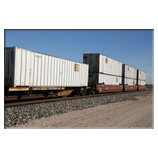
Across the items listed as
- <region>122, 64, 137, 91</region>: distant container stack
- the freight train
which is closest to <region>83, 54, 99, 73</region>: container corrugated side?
the freight train

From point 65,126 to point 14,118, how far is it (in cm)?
290

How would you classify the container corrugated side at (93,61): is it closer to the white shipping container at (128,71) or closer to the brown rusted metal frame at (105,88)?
the brown rusted metal frame at (105,88)

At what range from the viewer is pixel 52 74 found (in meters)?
13.3

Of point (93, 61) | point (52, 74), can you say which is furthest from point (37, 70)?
point (93, 61)

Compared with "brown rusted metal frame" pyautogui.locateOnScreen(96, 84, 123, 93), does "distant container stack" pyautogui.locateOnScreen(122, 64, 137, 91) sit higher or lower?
higher

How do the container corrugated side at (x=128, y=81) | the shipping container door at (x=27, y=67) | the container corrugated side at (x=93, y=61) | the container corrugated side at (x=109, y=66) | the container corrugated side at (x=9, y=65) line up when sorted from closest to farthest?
the container corrugated side at (x=9, y=65)
the shipping container door at (x=27, y=67)
the container corrugated side at (x=93, y=61)
the container corrugated side at (x=109, y=66)
the container corrugated side at (x=128, y=81)

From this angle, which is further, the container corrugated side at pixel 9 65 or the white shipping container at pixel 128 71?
the white shipping container at pixel 128 71

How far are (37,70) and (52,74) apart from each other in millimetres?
1718

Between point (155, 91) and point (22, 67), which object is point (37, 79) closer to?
point (22, 67)

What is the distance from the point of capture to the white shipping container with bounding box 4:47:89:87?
1046cm

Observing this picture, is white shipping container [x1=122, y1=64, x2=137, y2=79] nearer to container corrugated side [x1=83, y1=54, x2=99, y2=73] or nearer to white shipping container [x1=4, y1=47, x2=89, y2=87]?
container corrugated side [x1=83, y1=54, x2=99, y2=73]

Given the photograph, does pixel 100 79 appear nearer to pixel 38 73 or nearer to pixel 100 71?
pixel 100 71

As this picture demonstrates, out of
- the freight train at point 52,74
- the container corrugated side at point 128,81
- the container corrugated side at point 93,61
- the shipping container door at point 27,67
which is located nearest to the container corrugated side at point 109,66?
the freight train at point 52,74

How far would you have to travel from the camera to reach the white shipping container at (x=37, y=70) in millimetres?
10461
